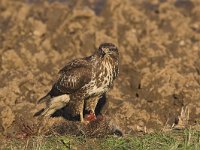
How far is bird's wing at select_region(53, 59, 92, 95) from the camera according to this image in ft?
36.8

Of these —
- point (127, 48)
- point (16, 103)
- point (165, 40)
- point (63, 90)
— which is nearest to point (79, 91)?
point (63, 90)

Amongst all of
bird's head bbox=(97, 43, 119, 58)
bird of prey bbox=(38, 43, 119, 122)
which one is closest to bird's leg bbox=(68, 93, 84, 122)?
bird of prey bbox=(38, 43, 119, 122)

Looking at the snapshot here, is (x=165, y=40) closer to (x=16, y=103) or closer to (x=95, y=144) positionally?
(x=16, y=103)

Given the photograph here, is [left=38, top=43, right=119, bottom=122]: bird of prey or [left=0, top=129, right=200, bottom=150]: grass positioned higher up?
[left=38, top=43, right=119, bottom=122]: bird of prey

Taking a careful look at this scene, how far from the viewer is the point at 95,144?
9859 millimetres

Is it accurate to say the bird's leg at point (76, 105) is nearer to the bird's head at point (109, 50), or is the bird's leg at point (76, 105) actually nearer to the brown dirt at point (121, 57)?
the brown dirt at point (121, 57)

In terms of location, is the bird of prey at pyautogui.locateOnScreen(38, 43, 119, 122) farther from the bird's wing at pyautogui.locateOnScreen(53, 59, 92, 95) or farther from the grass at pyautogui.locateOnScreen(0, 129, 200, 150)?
the grass at pyautogui.locateOnScreen(0, 129, 200, 150)

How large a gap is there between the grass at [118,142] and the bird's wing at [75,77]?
1.42 meters

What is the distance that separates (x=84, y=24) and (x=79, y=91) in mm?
5006

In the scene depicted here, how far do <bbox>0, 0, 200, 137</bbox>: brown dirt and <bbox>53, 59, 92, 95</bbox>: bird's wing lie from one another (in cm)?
52

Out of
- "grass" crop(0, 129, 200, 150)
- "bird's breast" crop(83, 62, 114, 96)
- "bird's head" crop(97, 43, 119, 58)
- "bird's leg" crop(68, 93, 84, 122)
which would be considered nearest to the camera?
"grass" crop(0, 129, 200, 150)

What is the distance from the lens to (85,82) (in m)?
11.2

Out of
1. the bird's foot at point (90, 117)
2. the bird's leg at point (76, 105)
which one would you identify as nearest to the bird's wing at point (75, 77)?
the bird's leg at point (76, 105)

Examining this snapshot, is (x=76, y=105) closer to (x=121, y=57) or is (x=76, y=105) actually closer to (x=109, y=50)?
(x=109, y=50)
